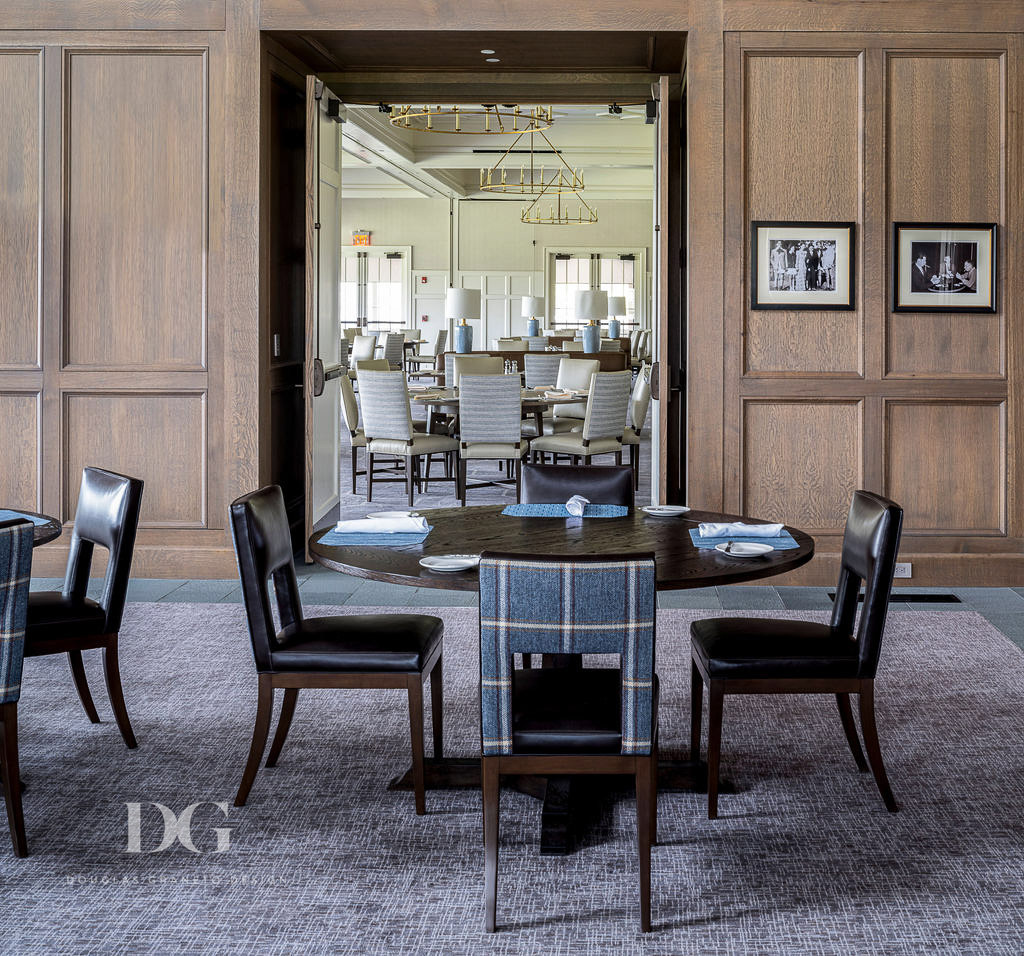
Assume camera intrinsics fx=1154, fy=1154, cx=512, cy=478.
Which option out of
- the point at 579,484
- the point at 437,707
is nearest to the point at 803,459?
the point at 579,484

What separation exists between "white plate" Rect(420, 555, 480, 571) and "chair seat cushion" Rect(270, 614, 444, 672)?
0.89ft

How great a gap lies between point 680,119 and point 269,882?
200 inches

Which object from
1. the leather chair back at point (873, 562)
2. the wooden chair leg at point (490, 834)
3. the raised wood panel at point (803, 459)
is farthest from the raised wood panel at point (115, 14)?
the wooden chair leg at point (490, 834)

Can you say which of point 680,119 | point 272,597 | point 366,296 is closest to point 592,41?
point 680,119

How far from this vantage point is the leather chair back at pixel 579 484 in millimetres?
3910

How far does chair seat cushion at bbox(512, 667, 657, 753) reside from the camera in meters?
2.40

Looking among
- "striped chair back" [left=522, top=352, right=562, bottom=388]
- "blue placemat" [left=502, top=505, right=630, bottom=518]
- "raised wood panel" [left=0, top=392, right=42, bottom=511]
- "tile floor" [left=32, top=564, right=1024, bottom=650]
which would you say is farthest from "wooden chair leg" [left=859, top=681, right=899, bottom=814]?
"striped chair back" [left=522, top=352, right=562, bottom=388]

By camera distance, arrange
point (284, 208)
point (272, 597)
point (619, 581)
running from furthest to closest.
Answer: point (284, 208) < point (272, 597) < point (619, 581)

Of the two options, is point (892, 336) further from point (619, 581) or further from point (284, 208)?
point (619, 581)

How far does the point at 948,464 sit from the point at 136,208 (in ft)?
13.8

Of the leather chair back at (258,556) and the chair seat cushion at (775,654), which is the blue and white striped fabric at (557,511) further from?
the leather chair back at (258,556)

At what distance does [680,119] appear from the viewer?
6461 mm

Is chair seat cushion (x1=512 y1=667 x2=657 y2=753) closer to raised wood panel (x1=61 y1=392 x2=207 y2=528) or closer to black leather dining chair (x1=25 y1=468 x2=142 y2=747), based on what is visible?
black leather dining chair (x1=25 y1=468 x2=142 y2=747)

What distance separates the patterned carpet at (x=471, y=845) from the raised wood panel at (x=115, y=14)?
11.0 ft
